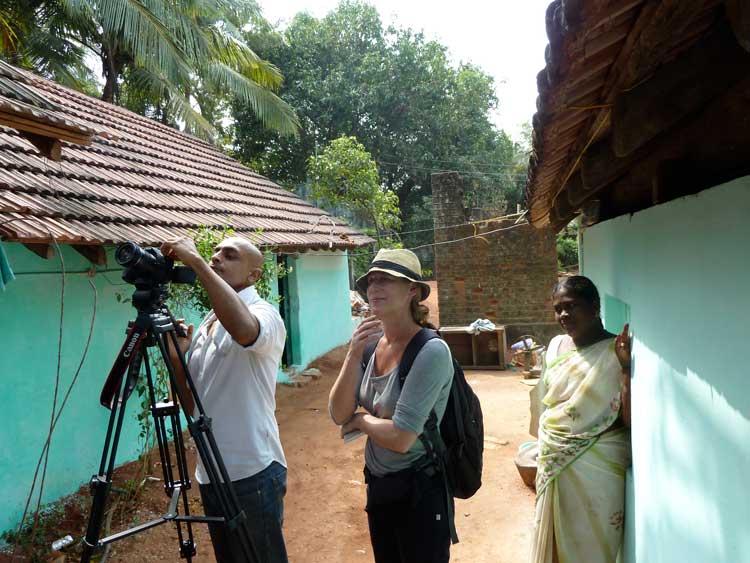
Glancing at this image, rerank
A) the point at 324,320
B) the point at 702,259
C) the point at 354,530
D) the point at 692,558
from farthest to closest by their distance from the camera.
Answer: the point at 324,320 < the point at 354,530 < the point at 692,558 < the point at 702,259

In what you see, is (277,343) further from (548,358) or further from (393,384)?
(548,358)

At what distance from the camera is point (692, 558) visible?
1586 millimetres

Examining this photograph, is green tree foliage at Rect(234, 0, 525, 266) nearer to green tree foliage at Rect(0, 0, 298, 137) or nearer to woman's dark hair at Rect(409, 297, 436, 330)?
green tree foliage at Rect(0, 0, 298, 137)

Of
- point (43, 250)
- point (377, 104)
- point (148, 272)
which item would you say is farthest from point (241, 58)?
point (148, 272)

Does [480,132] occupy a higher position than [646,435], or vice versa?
[480,132]

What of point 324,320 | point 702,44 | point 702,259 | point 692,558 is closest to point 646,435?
point 692,558

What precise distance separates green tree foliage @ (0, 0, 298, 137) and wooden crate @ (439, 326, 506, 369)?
26.0 ft

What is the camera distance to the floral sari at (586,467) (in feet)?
8.02

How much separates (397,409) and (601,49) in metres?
1.25

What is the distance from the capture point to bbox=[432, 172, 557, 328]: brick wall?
10.3m

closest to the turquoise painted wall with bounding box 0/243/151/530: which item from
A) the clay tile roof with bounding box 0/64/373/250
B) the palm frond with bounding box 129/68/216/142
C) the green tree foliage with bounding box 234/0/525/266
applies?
the clay tile roof with bounding box 0/64/373/250

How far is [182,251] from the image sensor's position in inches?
71.3

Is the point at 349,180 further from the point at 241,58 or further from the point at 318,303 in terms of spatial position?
the point at 318,303

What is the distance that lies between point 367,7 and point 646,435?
2116 centimetres
